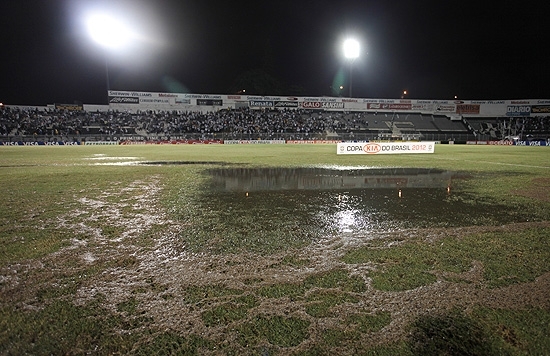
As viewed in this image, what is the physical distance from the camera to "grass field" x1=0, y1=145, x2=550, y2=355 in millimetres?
2275

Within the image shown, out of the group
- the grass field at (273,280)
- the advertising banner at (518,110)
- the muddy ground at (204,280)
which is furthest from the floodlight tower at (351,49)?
the muddy ground at (204,280)

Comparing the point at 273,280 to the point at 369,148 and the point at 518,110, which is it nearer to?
the point at 369,148

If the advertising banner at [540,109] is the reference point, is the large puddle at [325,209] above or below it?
below

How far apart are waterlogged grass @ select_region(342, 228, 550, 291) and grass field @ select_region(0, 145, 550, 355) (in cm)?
2

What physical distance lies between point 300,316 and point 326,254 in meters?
1.43

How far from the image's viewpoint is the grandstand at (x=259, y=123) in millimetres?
45125

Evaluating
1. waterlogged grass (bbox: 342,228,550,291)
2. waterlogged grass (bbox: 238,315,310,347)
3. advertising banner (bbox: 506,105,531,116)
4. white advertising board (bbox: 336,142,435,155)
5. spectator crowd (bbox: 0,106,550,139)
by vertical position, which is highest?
advertising banner (bbox: 506,105,531,116)

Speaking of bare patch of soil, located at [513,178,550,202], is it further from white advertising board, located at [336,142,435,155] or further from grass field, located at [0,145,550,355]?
white advertising board, located at [336,142,435,155]

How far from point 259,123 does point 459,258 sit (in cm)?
5380

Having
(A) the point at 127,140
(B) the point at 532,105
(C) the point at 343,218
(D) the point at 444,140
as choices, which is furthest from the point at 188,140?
(B) the point at 532,105

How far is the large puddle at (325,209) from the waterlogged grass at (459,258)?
73 centimetres

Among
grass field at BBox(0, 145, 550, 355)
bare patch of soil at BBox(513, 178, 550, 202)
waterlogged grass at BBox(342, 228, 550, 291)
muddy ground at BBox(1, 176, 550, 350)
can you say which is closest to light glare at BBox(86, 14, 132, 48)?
grass field at BBox(0, 145, 550, 355)

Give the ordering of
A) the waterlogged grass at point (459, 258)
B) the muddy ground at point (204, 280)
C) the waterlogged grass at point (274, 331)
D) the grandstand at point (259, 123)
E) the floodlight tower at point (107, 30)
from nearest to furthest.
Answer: the waterlogged grass at point (274, 331), the muddy ground at point (204, 280), the waterlogged grass at point (459, 258), the floodlight tower at point (107, 30), the grandstand at point (259, 123)

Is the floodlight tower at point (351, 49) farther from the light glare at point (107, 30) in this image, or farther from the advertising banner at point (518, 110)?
the advertising banner at point (518, 110)
